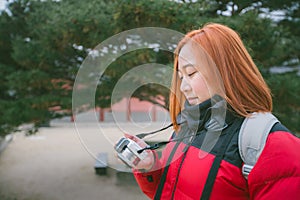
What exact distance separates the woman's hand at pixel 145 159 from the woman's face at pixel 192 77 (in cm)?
10

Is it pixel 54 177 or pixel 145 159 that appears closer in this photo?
pixel 145 159

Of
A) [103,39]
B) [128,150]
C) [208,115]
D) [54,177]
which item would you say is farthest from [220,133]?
[54,177]

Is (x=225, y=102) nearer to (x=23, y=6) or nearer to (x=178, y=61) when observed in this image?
(x=178, y=61)

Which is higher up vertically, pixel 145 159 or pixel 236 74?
pixel 236 74

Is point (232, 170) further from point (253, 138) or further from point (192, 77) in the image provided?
point (192, 77)

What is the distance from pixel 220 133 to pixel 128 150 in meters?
0.14

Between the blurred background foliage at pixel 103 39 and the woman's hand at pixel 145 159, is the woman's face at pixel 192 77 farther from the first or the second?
the blurred background foliage at pixel 103 39

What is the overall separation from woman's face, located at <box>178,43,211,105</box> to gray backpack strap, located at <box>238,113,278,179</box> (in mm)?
89

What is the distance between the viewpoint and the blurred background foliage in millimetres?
1550

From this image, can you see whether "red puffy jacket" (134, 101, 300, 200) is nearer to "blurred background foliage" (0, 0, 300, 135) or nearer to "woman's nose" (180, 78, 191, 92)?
"woman's nose" (180, 78, 191, 92)

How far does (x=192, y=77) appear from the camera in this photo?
529 mm

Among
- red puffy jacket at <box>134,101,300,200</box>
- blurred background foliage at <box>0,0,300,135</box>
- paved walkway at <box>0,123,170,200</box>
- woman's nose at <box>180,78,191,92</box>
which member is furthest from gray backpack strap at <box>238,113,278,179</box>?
paved walkway at <box>0,123,170,200</box>

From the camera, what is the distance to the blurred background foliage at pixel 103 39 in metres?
1.55

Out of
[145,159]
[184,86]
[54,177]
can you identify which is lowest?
[54,177]
